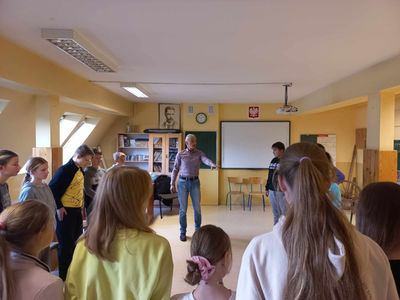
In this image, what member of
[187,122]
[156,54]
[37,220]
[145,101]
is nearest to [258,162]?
[187,122]

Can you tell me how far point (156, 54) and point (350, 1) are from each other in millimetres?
1783

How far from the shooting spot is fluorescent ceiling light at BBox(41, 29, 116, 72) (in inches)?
82.2

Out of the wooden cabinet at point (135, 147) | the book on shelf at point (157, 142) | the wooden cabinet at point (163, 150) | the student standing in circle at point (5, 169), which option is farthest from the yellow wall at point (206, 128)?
the student standing in circle at point (5, 169)

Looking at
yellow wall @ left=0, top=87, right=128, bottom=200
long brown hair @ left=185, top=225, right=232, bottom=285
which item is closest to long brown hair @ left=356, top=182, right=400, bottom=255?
long brown hair @ left=185, top=225, right=232, bottom=285

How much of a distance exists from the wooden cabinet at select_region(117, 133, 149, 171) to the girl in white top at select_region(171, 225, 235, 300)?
5065mm

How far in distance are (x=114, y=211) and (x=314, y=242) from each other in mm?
762

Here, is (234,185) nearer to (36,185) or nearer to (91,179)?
(91,179)

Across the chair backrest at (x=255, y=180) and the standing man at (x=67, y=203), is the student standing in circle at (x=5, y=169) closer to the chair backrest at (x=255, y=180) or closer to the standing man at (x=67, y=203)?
the standing man at (x=67, y=203)

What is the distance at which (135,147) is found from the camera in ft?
21.0

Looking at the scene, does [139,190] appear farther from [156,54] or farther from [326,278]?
[156,54]

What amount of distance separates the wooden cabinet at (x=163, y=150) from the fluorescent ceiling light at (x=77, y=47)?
3.29 m

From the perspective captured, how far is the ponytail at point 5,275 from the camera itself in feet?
2.98

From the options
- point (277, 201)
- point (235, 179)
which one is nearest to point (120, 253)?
point (277, 201)

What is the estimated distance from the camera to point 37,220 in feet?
3.72
